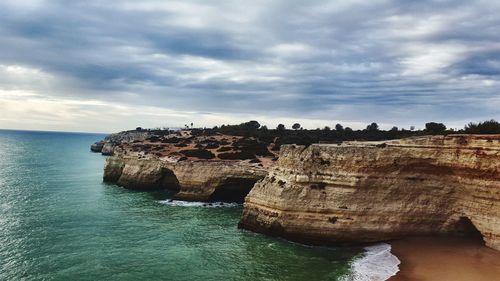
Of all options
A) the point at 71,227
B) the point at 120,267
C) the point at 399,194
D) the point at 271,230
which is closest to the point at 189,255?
the point at 120,267

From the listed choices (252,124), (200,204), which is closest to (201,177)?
(200,204)

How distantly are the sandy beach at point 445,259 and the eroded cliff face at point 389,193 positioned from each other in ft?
2.71

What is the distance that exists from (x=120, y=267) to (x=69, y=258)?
3.62 m

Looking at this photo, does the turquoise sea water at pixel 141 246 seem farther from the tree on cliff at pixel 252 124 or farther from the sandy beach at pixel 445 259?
the tree on cliff at pixel 252 124

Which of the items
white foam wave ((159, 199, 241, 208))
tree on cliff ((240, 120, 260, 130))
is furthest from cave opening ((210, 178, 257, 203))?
tree on cliff ((240, 120, 260, 130))

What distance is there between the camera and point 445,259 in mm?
21875

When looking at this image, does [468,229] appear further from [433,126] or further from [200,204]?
[433,126]

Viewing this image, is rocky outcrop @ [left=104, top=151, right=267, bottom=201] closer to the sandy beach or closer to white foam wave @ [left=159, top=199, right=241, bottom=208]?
white foam wave @ [left=159, top=199, right=241, bottom=208]

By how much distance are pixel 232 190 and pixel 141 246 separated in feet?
58.6

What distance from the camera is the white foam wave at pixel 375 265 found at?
2044cm

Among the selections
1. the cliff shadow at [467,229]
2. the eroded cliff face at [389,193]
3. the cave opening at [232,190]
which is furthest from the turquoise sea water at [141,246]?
the cliff shadow at [467,229]

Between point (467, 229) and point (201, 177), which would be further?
point (201, 177)

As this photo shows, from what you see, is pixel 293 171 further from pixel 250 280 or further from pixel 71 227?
pixel 71 227

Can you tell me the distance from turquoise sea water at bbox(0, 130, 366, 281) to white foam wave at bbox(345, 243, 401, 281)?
2.29 ft
